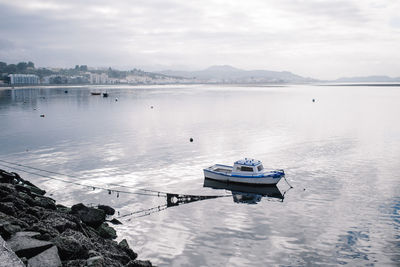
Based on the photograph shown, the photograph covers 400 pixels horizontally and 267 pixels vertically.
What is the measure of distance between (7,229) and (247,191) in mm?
27620

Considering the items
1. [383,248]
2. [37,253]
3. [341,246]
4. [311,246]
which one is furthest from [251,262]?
[37,253]

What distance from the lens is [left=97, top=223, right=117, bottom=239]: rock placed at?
26.1m

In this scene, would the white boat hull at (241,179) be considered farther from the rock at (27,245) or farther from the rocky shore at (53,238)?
the rock at (27,245)

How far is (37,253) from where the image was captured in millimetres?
14922

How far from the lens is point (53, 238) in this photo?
17266 mm

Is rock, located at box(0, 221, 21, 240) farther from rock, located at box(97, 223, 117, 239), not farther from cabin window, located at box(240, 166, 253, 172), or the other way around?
cabin window, located at box(240, 166, 253, 172)

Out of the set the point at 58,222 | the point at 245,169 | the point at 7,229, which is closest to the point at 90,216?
the point at 58,222

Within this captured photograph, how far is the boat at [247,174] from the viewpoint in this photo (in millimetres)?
40375

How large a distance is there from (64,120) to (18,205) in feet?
264

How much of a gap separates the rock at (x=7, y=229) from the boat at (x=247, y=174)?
27258 millimetres

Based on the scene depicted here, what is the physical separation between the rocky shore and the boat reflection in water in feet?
49.1

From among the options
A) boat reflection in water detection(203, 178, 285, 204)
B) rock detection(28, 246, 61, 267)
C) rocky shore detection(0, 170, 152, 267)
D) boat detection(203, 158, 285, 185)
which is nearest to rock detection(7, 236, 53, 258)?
rocky shore detection(0, 170, 152, 267)

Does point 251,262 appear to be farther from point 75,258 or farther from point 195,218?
point 75,258

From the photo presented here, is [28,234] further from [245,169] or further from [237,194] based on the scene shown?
[245,169]
